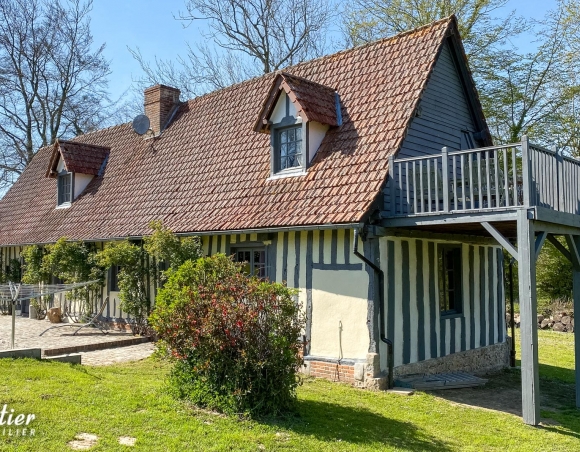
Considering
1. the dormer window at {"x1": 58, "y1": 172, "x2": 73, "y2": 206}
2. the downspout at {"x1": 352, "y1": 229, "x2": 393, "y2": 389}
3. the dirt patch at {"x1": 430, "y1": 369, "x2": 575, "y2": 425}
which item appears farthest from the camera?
the dormer window at {"x1": 58, "y1": 172, "x2": 73, "y2": 206}

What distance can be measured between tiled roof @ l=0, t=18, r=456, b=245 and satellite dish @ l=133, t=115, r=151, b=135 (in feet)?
1.00

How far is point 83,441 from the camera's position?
5766 mm

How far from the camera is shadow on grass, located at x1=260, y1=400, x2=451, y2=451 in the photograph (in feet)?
21.4

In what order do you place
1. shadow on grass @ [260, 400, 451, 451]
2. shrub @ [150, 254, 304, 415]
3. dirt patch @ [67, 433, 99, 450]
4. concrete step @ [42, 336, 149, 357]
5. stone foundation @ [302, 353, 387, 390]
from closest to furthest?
dirt patch @ [67, 433, 99, 450]
shadow on grass @ [260, 400, 451, 451]
shrub @ [150, 254, 304, 415]
stone foundation @ [302, 353, 387, 390]
concrete step @ [42, 336, 149, 357]

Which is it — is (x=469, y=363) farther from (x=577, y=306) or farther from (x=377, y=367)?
(x=377, y=367)

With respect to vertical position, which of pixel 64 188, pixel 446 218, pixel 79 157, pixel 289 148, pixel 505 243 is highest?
pixel 79 157

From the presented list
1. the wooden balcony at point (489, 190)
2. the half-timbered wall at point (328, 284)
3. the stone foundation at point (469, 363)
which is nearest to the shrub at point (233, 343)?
the half-timbered wall at point (328, 284)

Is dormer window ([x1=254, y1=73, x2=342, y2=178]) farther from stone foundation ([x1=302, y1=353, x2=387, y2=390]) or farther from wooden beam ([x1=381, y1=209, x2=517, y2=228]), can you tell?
stone foundation ([x1=302, y1=353, x2=387, y2=390])

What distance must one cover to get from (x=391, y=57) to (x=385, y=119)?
198cm

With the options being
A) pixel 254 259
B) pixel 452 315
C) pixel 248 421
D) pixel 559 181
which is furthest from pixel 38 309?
pixel 559 181

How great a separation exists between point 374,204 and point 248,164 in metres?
4.11

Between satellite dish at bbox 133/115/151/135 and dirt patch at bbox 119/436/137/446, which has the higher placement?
satellite dish at bbox 133/115/151/135

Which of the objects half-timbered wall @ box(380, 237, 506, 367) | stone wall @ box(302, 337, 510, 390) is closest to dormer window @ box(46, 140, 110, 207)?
stone wall @ box(302, 337, 510, 390)

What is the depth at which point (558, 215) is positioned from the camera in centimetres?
884
